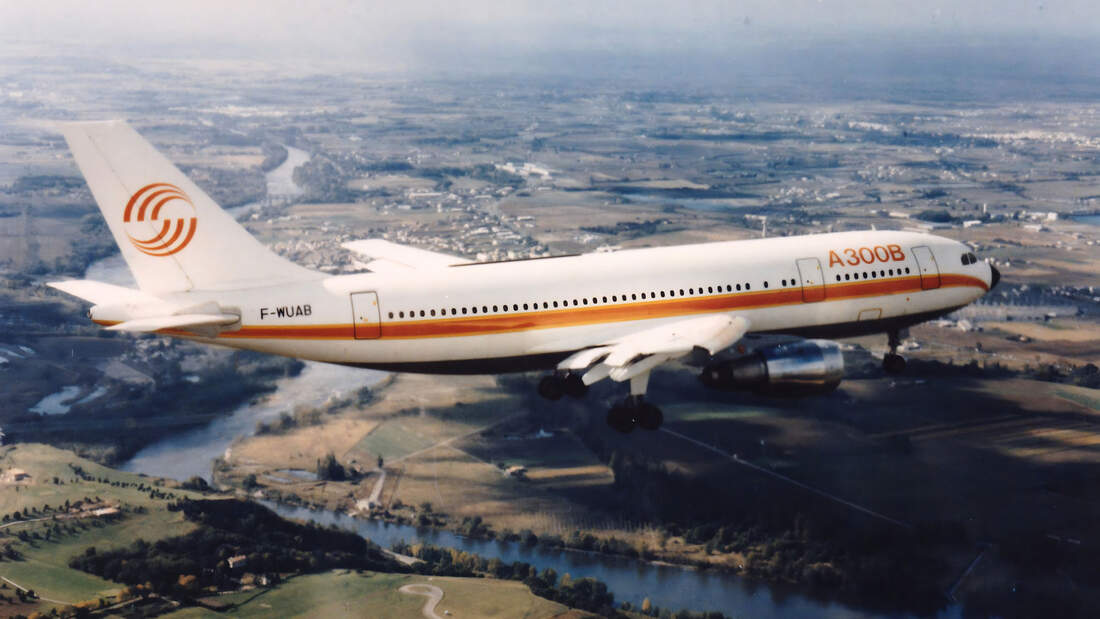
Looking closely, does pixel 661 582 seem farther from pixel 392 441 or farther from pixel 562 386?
pixel 562 386

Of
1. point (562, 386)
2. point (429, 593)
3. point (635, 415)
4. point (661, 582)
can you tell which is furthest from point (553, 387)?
point (661, 582)

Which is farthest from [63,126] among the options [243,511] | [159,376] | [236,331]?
[159,376]

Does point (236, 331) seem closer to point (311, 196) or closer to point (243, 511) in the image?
point (243, 511)

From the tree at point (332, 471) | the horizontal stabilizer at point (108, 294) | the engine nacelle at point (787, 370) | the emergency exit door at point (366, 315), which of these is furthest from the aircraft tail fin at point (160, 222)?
the tree at point (332, 471)

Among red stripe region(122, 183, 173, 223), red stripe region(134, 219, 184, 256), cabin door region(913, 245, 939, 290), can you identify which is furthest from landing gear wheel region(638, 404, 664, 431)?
red stripe region(122, 183, 173, 223)

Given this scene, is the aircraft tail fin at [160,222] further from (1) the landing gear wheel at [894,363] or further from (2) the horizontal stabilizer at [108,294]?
(1) the landing gear wheel at [894,363]

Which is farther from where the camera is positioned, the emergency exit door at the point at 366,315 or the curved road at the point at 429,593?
the curved road at the point at 429,593
